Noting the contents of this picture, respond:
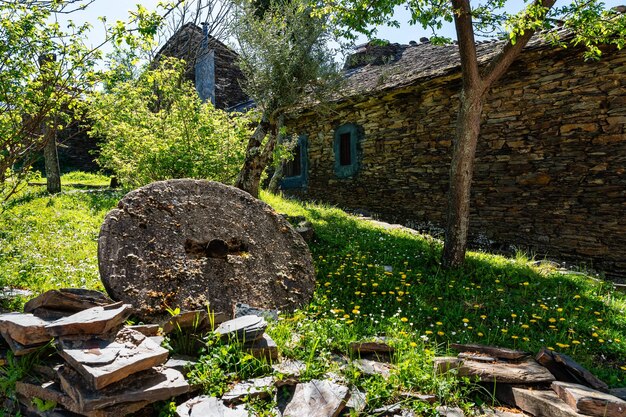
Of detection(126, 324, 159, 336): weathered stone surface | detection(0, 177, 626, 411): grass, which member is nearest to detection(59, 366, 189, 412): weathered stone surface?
detection(0, 177, 626, 411): grass

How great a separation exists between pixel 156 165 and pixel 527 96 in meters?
7.28

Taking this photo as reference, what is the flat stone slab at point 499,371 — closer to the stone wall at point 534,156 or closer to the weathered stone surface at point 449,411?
the weathered stone surface at point 449,411

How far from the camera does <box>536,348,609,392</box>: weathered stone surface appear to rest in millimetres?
2889

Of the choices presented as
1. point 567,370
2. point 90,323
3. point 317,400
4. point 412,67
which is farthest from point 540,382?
point 412,67

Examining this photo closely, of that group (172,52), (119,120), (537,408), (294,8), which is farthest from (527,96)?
(172,52)

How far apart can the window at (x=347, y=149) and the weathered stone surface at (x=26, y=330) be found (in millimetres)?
9650

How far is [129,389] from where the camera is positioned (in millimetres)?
2254

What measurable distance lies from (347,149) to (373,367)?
9.60 metres

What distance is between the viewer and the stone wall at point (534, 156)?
7.16m

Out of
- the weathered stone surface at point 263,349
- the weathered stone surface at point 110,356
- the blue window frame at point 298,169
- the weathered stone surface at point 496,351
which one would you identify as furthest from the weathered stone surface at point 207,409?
the blue window frame at point 298,169

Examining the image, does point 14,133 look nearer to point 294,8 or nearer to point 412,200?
point 294,8

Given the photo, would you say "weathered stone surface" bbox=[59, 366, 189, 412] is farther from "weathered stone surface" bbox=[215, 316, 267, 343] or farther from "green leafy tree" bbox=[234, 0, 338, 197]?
"green leafy tree" bbox=[234, 0, 338, 197]

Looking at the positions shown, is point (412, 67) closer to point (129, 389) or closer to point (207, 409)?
point (207, 409)

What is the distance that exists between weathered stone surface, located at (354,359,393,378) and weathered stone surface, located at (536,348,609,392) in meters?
1.22
